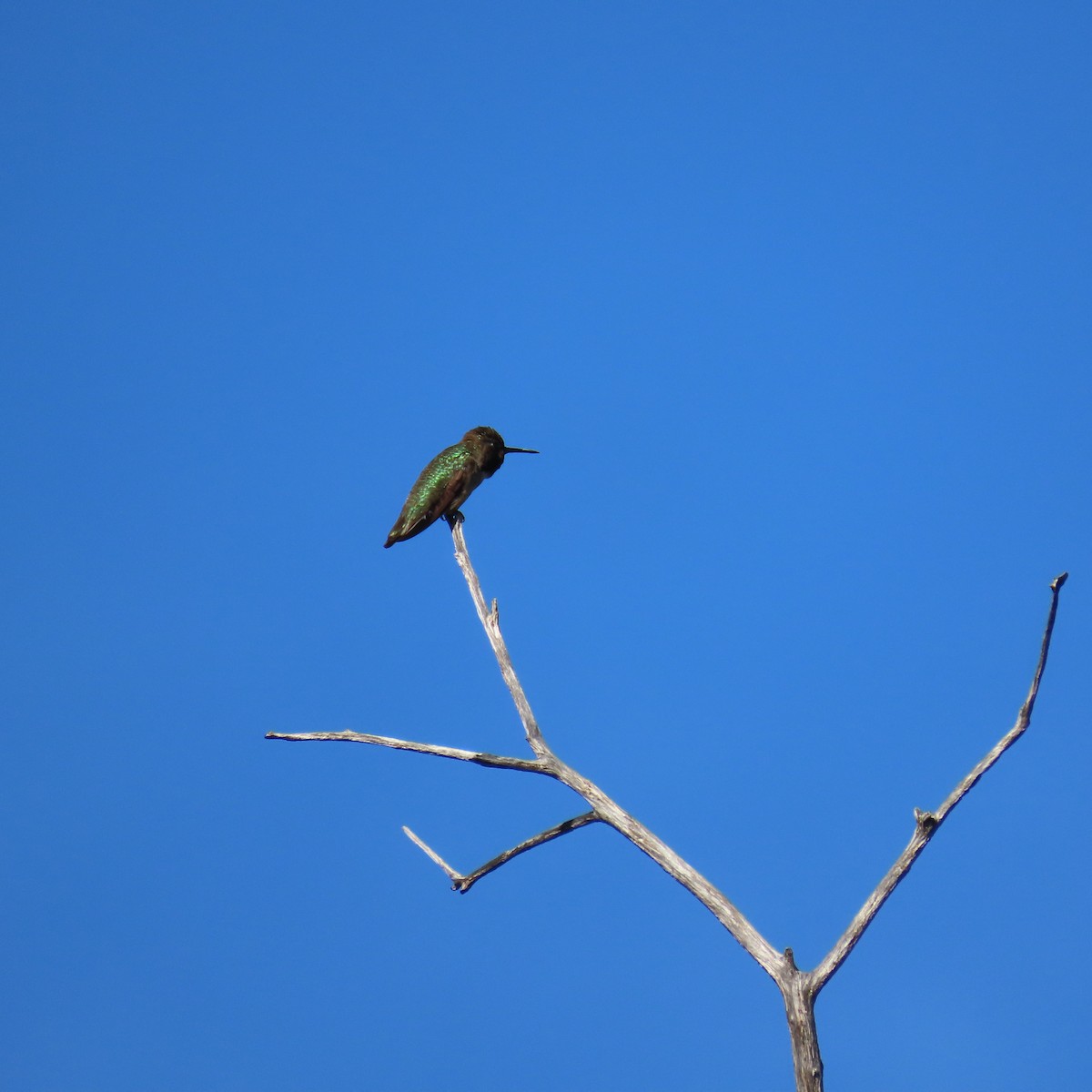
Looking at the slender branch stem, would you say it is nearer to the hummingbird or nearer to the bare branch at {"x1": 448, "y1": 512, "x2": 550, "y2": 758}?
the bare branch at {"x1": 448, "y1": 512, "x2": 550, "y2": 758}

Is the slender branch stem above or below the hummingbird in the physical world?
below

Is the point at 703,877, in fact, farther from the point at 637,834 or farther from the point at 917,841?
the point at 917,841

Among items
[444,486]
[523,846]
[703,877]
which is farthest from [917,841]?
[444,486]

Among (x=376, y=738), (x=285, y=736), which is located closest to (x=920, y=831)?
(x=376, y=738)

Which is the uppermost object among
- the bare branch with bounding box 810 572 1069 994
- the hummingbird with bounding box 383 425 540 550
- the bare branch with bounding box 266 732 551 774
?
the hummingbird with bounding box 383 425 540 550

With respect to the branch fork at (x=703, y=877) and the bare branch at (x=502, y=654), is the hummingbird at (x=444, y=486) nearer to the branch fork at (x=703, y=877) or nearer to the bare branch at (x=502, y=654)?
the bare branch at (x=502, y=654)

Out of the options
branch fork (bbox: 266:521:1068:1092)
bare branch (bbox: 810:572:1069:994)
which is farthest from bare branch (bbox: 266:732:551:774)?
bare branch (bbox: 810:572:1069:994)

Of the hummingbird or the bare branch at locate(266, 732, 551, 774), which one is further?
the hummingbird

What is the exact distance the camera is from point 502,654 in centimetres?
737

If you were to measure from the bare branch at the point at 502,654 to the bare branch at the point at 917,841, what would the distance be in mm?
1837

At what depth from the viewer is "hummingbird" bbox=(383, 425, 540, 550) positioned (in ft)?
29.9

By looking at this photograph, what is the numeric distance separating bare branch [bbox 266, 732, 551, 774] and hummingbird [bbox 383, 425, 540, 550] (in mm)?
2229

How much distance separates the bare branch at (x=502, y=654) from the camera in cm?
712

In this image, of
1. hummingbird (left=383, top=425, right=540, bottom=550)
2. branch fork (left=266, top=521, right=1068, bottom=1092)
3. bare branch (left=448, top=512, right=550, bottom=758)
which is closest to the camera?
branch fork (left=266, top=521, right=1068, bottom=1092)
